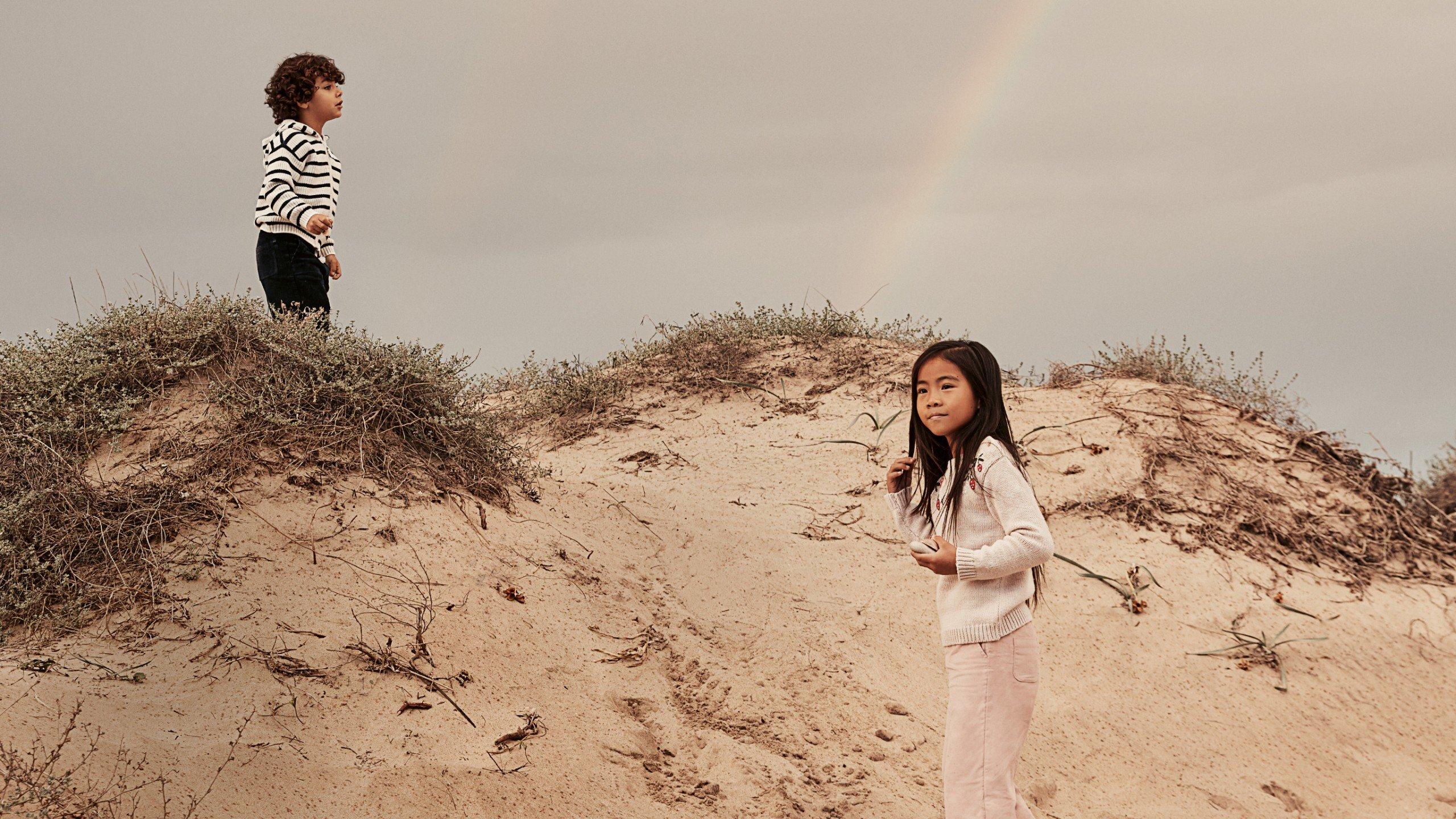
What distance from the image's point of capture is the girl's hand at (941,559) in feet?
10.8

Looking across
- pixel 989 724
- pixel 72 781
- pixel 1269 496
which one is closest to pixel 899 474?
pixel 989 724

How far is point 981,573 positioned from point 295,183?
486 cm

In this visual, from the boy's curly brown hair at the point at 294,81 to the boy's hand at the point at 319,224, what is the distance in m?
0.85

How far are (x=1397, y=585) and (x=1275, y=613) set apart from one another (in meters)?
1.37

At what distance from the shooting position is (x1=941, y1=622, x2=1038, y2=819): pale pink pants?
3.23 m

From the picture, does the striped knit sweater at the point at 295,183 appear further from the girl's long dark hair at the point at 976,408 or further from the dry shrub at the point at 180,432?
the girl's long dark hair at the point at 976,408

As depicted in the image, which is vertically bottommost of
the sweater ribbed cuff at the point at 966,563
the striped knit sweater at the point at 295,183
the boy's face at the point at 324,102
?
the sweater ribbed cuff at the point at 966,563

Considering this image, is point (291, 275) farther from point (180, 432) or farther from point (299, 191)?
point (180, 432)

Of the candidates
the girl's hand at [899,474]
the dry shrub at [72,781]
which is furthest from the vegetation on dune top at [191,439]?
the girl's hand at [899,474]

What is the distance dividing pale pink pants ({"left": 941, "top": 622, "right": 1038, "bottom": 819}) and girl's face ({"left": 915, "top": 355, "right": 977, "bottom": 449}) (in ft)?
2.44

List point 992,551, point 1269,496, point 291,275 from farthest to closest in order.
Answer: point 1269,496
point 291,275
point 992,551

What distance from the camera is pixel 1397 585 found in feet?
23.6

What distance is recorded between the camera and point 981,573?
3258 millimetres

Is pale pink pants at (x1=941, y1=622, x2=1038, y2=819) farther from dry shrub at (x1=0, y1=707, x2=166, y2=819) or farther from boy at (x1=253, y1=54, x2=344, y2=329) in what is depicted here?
boy at (x1=253, y1=54, x2=344, y2=329)
